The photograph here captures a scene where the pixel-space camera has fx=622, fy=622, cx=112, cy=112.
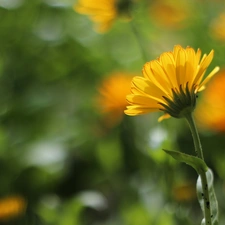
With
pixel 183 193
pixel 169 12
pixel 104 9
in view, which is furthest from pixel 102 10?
pixel 169 12

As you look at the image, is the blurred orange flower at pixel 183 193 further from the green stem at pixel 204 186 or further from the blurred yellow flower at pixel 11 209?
the green stem at pixel 204 186

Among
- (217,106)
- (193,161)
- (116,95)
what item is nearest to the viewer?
(193,161)

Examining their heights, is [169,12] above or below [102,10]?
above

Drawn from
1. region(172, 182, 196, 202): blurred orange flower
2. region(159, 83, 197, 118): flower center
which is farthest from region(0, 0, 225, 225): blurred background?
region(159, 83, 197, 118): flower center

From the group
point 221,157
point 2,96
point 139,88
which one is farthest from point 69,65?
point 139,88

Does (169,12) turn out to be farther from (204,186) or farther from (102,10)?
(204,186)

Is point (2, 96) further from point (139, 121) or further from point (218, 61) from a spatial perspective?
point (218, 61)

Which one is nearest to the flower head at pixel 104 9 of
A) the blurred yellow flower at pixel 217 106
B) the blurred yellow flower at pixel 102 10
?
the blurred yellow flower at pixel 102 10
